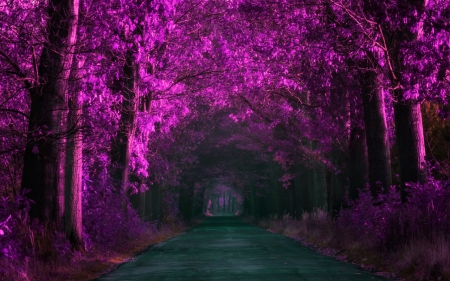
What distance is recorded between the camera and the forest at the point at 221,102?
1656 cm

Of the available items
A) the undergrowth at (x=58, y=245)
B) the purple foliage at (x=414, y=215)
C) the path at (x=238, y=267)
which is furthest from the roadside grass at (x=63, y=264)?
the purple foliage at (x=414, y=215)

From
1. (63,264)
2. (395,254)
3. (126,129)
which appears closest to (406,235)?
(395,254)

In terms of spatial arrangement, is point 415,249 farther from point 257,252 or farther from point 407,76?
point 257,252

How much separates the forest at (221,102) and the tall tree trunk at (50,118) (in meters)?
0.03

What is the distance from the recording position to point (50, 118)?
18406mm

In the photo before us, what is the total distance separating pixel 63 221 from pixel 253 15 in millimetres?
9280

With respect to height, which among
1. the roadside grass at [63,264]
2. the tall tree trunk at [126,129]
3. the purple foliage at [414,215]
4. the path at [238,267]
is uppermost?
the tall tree trunk at [126,129]

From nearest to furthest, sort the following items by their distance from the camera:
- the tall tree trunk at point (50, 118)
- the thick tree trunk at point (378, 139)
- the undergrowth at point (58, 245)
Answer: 1. the undergrowth at point (58, 245)
2. the tall tree trunk at point (50, 118)
3. the thick tree trunk at point (378, 139)

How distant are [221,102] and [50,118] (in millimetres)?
19520

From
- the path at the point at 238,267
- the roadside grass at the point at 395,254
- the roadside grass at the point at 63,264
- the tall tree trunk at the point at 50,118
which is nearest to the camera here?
the roadside grass at the point at 63,264

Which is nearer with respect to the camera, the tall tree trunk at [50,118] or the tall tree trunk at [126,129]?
the tall tree trunk at [50,118]

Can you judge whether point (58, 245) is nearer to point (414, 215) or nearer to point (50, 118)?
point (50, 118)

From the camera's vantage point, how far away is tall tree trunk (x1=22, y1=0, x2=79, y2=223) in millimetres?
18266

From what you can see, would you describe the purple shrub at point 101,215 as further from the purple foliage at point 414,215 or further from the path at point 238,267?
the purple foliage at point 414,215
